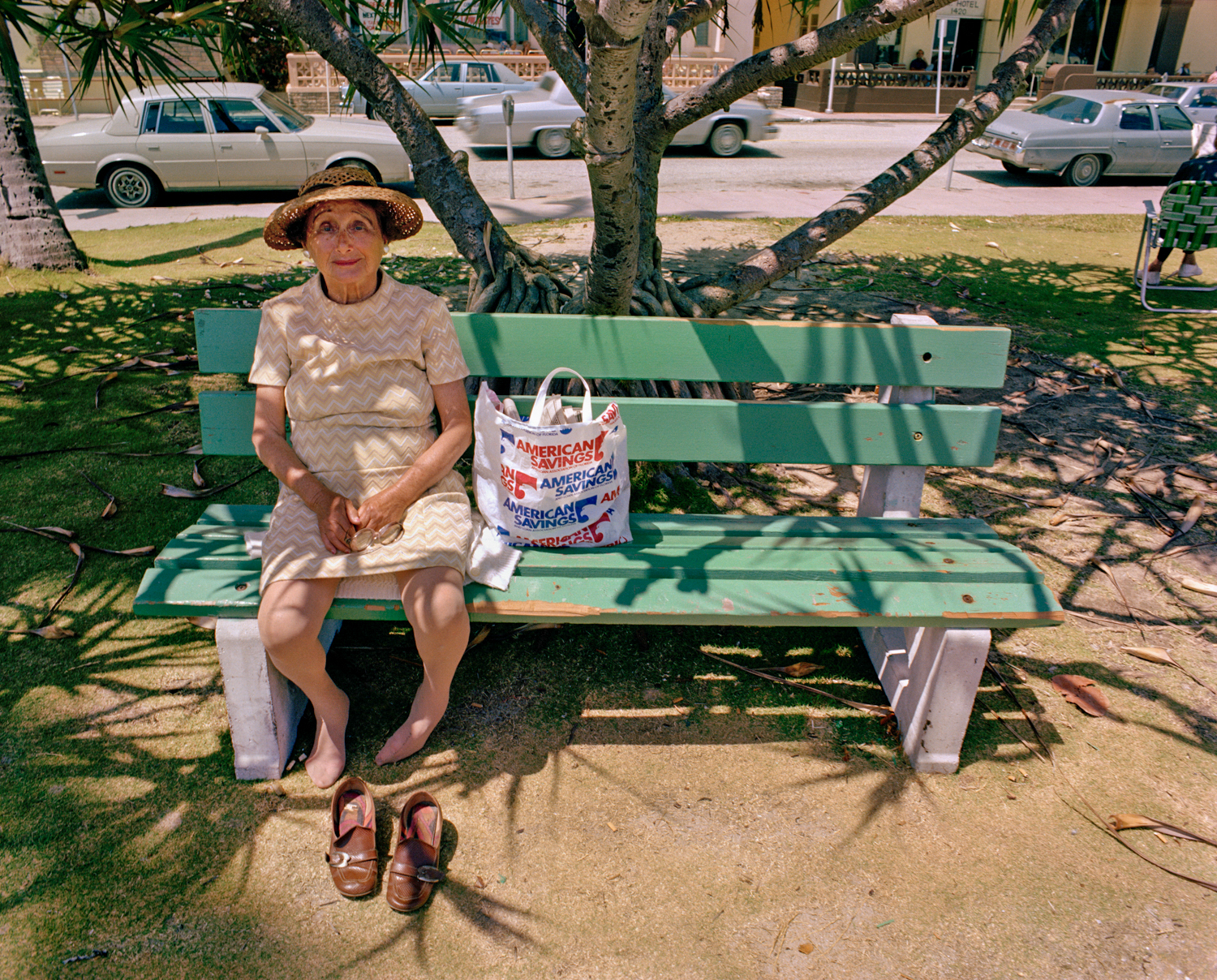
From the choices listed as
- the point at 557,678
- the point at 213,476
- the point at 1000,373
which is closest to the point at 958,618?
the point at 1000,373

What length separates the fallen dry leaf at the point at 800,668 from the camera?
322 centimetres

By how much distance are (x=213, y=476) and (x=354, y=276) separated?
213cm

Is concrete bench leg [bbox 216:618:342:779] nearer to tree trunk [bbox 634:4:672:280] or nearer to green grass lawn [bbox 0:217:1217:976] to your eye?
green grass lawn [bbox 0:217:1217:976]

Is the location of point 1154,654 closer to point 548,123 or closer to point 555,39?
point 555,39

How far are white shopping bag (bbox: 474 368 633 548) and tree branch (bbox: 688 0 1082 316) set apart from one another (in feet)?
6.25

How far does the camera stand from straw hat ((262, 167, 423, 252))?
271 centimetres

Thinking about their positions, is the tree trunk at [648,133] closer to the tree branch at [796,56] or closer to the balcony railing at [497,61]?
the tree branch at [796,56]

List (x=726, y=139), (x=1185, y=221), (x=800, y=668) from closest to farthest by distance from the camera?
1. (x=800, y=668)
2. (x=1185, y=221)
3. (x=726, y=139)

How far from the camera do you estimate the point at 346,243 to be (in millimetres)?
2744

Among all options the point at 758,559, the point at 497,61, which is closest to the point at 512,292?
the point at 758,559

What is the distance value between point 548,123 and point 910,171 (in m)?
12.8

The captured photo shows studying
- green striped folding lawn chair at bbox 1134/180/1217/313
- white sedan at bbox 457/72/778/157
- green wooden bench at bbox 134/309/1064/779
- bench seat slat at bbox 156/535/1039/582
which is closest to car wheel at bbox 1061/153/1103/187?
white sedan at bbox 457/72/778/157

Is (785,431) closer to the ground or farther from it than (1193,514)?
farther from it

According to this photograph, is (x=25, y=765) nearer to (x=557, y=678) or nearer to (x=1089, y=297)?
(x=557, y=678)
